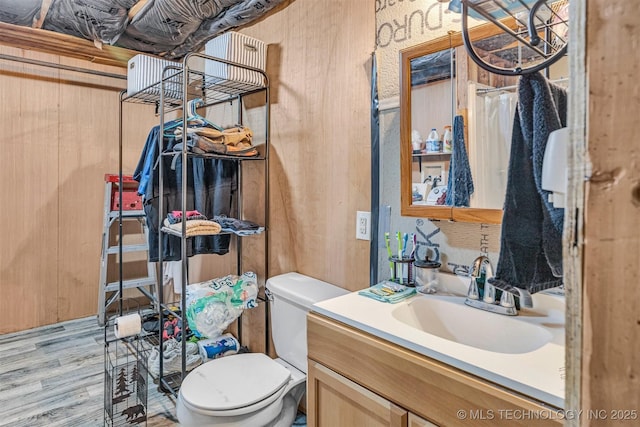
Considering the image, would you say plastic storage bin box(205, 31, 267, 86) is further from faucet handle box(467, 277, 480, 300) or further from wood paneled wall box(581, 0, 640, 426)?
wood paneled wall box(581, 0, 640, 426)

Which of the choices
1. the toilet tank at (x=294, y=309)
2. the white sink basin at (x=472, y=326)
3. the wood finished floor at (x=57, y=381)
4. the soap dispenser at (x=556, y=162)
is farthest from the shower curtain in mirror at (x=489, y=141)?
the wood finished floor at (x=57, y=381)

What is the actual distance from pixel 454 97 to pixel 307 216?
958mm

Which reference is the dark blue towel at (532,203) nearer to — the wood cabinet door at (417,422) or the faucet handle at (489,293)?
the faucet handle at (489,293)

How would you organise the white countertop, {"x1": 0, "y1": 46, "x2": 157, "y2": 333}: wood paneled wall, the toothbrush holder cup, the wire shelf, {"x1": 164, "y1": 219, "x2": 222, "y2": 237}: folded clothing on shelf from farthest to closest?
{"x1": 0, "y1": 46, "x2": 157, "y2": 333}: wood paneled wall < the wire shelf < {"x1": 164, "y1": 219, "x2": 222, "y2": 237}: folded clothing on shelf < the toothbrush holder cup < the white countertop

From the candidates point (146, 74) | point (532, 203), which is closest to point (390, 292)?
point (532, 203)

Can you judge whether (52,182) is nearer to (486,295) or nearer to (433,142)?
(433,142)

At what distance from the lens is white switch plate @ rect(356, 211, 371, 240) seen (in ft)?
5.32

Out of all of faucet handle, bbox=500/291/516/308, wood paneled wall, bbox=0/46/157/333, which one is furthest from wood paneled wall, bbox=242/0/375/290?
wood paneled wall, bbox=0/46/157/333

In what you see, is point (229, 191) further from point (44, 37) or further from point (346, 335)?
point (44, 37)

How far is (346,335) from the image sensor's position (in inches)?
42.4

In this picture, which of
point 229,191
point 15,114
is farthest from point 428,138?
point 15,114

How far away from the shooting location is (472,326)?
1.19 metres

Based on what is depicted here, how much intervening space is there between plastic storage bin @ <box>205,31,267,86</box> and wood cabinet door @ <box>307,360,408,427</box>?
1.56 meters

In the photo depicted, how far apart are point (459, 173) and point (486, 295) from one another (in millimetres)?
420
